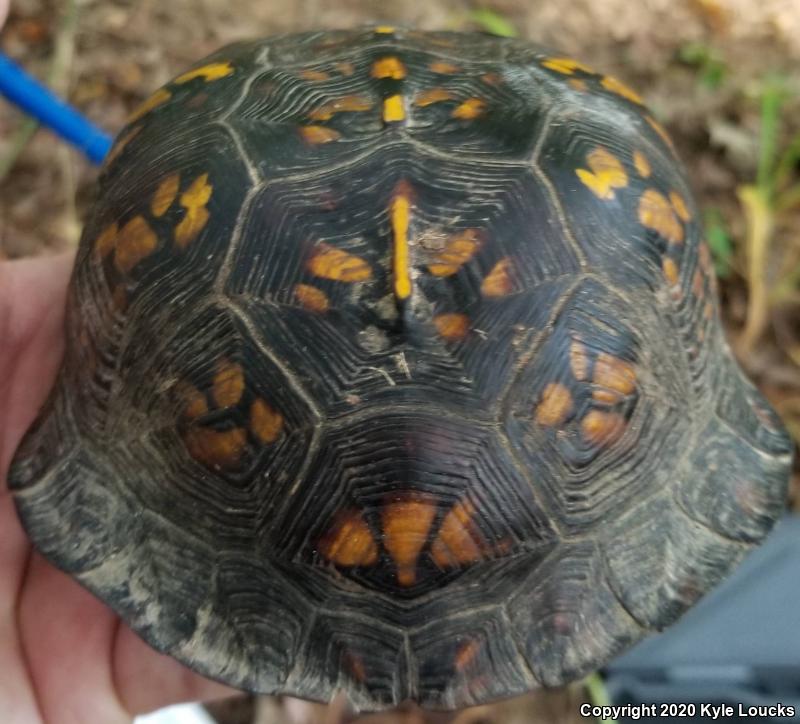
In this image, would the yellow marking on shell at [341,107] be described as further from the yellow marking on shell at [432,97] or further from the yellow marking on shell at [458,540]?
the yellow marking on shell at [458,540]

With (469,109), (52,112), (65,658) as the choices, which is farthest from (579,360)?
(52,112)

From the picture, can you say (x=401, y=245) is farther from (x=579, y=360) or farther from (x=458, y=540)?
Result: (x=458, y=540)

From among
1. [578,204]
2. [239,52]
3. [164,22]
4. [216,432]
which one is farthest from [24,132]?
[578,204]

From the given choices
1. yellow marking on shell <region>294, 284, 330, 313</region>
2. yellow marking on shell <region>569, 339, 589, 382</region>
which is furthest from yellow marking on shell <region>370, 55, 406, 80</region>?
yellow marking on shell <region>569, 339, 589, 382</region>

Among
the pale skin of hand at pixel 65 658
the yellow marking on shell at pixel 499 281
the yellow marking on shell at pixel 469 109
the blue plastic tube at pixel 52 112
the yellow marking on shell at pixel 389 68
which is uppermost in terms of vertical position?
the yellow marking on shell at pixel 389 68

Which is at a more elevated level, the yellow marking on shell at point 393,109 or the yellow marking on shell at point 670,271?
the yellow marking on shell at point 393,109

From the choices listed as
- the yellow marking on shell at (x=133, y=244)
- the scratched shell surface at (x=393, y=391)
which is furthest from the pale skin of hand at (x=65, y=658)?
the yellow marking on shell at (x=133, y=244)

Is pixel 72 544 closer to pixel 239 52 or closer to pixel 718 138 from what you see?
pixel 239 52
